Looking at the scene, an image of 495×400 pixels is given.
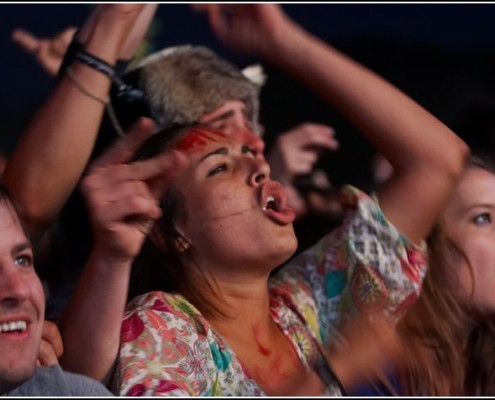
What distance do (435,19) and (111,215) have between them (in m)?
0.78

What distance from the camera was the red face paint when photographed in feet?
4.52

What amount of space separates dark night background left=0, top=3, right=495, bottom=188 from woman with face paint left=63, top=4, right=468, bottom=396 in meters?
0.22

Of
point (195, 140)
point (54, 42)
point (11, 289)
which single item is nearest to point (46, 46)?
point (54, 42)

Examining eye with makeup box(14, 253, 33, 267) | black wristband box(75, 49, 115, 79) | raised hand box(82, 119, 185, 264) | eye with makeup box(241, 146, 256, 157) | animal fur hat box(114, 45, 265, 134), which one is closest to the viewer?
raised hand box(82, 119, 185, 264)

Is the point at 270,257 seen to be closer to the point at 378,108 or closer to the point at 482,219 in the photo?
the point at 378,108

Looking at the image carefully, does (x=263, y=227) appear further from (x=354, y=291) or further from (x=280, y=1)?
(x=280, y=1)

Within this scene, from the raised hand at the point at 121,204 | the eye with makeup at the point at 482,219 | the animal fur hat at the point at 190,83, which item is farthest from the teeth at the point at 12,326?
the eye with makeup at the point at 482,219

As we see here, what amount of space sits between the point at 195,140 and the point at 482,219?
46 cm

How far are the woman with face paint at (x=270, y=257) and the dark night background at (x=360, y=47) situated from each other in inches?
8.5

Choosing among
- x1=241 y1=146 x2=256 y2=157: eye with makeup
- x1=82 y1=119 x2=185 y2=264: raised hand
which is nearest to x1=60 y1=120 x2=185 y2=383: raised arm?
x1=82 y1=119 x2=185 y2=264: raised hand

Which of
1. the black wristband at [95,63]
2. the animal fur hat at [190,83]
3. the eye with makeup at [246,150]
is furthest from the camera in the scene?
the animal fur hat at [190,83]

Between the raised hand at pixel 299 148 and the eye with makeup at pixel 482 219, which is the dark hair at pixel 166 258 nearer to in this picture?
the raised hand at pixel 299 148

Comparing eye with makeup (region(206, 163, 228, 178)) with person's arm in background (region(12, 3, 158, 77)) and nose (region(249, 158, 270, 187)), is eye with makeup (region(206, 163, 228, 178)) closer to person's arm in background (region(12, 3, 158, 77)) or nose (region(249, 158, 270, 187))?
nose (region(249, 158, 270, 187))

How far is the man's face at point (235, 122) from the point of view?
1.50 meters
